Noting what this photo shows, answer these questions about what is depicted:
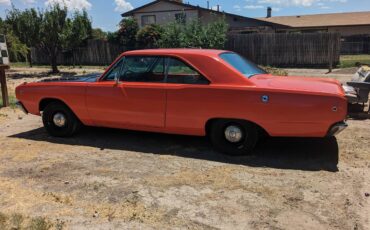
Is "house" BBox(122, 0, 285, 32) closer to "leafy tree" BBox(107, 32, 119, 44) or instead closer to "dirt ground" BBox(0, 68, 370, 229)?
"leafy tree" BBox(107, 32, 119, 44)

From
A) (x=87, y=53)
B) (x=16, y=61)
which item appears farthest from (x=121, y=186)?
(x=16, y=61)

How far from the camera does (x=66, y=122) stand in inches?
267

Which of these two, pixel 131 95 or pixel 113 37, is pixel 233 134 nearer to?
pixel 131 95

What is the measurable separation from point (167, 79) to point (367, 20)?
40242 mm

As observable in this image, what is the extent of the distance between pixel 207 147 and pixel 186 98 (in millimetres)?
902

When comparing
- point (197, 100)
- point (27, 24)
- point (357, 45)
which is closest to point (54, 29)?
point (27, 24)

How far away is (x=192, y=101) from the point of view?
5.61 meters

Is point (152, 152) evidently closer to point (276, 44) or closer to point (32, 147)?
point (32, 147)

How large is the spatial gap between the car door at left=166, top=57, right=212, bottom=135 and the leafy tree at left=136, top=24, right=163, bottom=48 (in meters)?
20.2

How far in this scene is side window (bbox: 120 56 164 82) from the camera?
6000 millimetres

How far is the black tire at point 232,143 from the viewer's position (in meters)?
5.43

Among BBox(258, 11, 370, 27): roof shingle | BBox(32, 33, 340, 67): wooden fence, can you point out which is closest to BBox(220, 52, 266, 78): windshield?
BBox(32, 33, 340, 67): wooden fence

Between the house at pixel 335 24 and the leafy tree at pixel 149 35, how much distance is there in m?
16.3

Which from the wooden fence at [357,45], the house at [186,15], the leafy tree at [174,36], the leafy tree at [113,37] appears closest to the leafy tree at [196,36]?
the leafy tree at [174,36]
